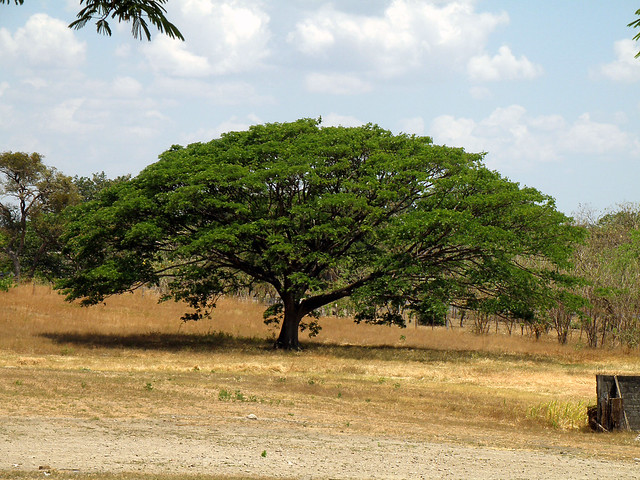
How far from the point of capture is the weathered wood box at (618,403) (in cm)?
1480

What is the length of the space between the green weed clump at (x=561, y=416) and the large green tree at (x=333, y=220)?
10.4 meters

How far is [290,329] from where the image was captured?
30.3 meters

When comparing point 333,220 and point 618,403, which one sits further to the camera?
point 333,220

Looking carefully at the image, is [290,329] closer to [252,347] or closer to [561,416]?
[252,347]

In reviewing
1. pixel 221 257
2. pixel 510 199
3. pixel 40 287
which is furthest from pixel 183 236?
pixel 40 287

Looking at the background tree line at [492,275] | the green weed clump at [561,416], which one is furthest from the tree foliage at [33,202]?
the green weed clump at [561,416]

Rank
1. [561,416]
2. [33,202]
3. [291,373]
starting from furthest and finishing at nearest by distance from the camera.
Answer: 1. [33,202]
2. [291,373]
3. [561,416]

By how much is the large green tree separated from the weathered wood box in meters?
11.3

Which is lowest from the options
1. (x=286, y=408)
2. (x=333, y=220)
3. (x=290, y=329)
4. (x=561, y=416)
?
(x=286, y=408)

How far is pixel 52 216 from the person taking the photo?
171 feet

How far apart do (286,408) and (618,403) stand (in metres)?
6.73

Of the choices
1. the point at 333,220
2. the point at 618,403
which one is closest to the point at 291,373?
the point at 333,220

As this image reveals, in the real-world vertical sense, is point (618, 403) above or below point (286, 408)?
above

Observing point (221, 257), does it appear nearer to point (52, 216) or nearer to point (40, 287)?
point (40, 287)
